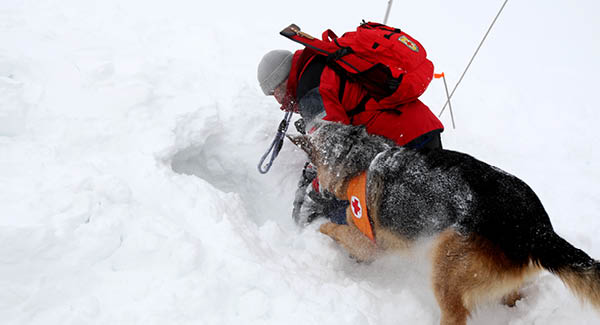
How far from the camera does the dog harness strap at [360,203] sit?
106 inches

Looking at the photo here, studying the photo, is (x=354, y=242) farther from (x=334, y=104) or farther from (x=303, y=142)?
(x=334, y=104)

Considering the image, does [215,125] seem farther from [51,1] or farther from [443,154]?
[51,1]

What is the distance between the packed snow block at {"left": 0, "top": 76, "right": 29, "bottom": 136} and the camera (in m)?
2.95

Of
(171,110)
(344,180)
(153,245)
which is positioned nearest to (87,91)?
(171,110)

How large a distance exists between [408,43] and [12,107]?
11.9 ft

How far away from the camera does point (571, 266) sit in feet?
6.56

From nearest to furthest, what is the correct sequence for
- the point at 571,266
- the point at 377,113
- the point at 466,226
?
the point at 571,266
the point at 466,226
the point at 377,113

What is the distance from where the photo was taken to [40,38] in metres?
4.29

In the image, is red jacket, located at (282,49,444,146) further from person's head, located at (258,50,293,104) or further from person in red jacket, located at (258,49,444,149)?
person's head, located at (258,50,293,104)

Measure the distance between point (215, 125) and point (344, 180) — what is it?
187cm

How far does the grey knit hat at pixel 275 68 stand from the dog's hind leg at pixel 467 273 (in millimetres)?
2108

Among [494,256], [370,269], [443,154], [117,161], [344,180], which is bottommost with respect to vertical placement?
[370,269]

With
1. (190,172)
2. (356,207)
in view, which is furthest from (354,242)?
(190,172)

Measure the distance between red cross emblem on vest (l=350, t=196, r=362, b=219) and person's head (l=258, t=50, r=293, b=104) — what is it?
4.53ft
